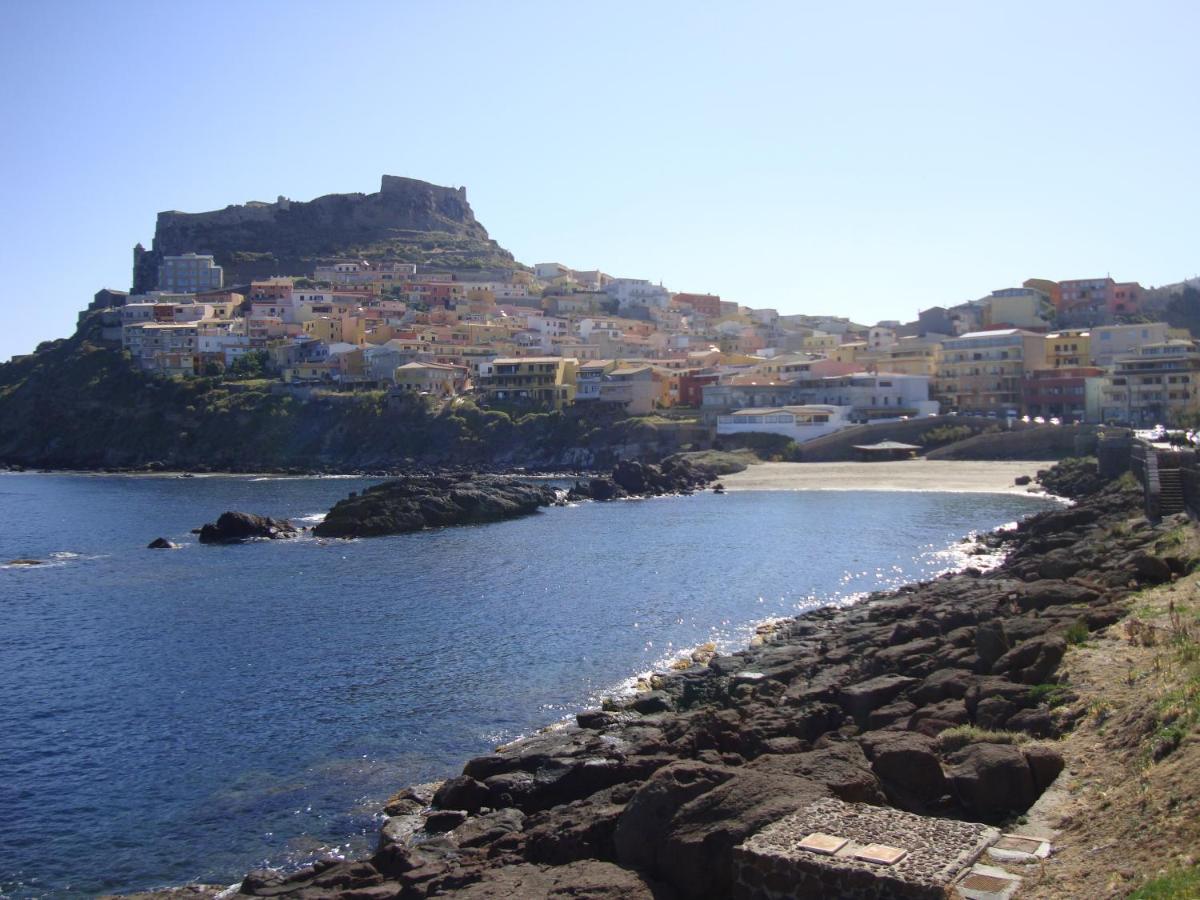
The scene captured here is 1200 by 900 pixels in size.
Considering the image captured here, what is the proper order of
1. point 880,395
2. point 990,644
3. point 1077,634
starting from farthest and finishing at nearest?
point 880,395 → point 990,644 → point 1077,634

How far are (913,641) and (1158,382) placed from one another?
5887 cm

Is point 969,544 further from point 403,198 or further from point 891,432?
point 403,198

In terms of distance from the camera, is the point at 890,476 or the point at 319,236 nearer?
the point at 890,476

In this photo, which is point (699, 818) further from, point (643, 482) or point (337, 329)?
point (337, 329)

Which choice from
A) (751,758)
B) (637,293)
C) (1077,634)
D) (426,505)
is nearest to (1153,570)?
(1077,634)

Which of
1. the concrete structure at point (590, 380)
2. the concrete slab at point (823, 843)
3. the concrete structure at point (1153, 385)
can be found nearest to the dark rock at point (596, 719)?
the concrete slab at point (823, 843)

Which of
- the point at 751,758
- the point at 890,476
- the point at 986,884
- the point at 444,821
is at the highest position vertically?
the point at 986,884

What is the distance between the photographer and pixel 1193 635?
46.5 feet

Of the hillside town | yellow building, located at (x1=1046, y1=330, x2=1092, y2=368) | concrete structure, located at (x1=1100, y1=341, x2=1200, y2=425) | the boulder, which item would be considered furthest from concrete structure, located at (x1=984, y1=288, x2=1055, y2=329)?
the boulder

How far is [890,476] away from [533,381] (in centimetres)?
3869

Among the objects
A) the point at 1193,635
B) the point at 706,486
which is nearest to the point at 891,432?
the point at 706,486

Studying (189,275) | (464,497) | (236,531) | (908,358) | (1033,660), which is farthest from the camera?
(189,275)

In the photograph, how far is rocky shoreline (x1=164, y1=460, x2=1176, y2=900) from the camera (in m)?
10.7

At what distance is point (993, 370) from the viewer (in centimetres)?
8162
